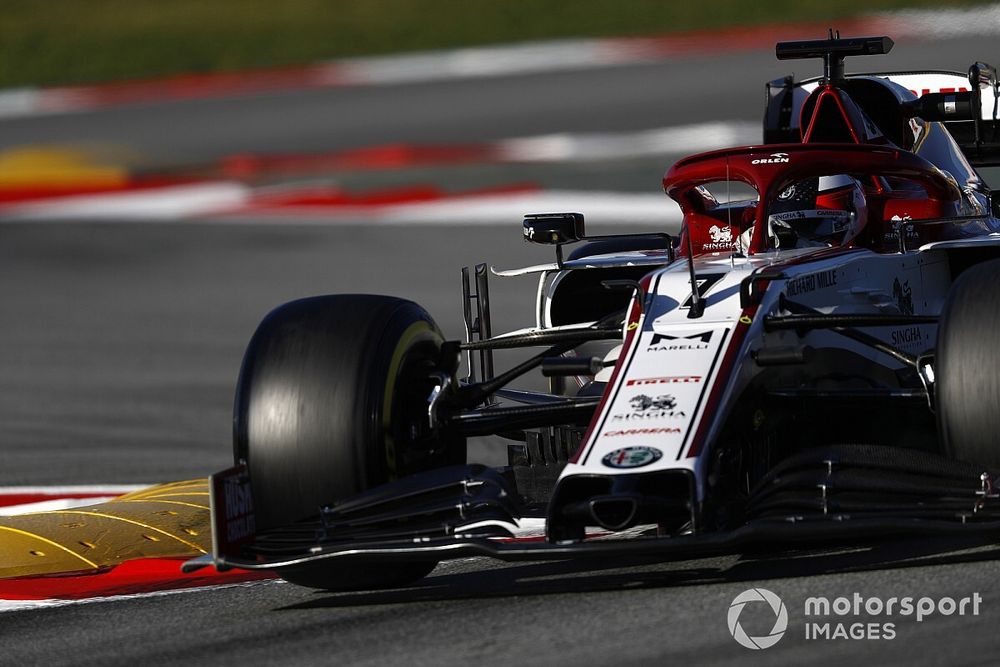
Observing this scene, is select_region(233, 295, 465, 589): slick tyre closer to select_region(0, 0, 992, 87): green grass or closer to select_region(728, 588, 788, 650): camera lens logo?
select_region(728, 588, 788, 650): camera lens logo

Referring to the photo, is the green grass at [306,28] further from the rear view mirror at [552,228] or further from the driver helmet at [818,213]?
the rear view mirror at [552,228]

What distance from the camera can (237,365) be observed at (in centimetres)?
1131

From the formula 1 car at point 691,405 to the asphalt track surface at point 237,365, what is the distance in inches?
7.5

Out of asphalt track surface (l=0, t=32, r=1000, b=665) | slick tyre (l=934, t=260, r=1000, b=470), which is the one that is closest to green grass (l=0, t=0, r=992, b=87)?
asphalt track surface (l=0, t=32, r=1000, b=665)

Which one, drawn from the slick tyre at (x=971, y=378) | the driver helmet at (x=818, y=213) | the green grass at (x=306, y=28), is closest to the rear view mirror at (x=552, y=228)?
the driver helmet at (x=818, y=213)

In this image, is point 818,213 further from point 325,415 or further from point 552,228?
point 325,415

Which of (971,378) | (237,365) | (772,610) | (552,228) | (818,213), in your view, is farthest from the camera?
(237,365)

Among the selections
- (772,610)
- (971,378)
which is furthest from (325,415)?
(971,378)

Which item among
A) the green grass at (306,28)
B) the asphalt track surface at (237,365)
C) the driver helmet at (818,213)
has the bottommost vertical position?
the asphalt track surface at (237,365)

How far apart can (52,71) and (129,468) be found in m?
17.1

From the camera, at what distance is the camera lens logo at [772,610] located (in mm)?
4625

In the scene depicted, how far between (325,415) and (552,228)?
1.44 metres

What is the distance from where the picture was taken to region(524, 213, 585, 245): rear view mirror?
6754 mm

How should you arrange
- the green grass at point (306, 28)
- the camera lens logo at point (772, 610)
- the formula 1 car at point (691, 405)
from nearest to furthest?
1. the camera lens logo at point (772, 610)
2. the formula 1 car at point (691, 405)
3. the green grass at point (306, 28)
